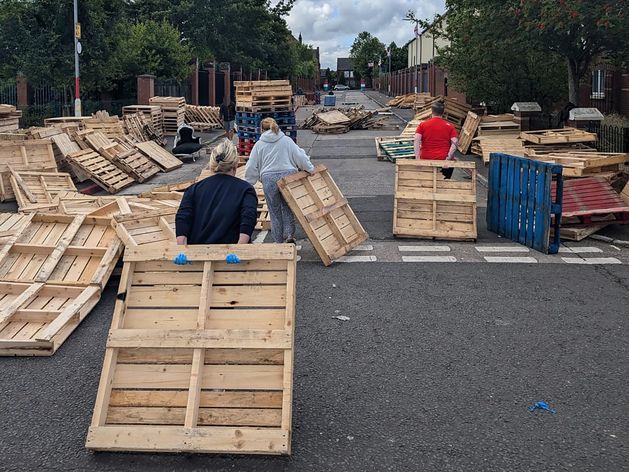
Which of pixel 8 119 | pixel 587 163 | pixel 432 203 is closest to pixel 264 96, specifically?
pixel 8 119

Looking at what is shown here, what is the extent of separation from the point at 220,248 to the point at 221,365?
776 millimetres

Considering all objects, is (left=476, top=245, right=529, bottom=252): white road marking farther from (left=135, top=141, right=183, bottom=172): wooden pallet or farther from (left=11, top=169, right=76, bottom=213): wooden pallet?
(left=135, top=141, right=183, bottom=172): wooden pallet

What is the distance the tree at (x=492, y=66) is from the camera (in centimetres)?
2086

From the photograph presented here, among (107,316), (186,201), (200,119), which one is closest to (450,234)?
(107,316)

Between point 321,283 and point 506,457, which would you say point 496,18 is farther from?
point 506,457

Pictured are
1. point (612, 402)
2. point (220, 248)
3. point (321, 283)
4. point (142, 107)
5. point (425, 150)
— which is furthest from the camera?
point (142, 107)

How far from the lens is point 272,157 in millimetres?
8969

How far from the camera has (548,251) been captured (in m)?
9.76

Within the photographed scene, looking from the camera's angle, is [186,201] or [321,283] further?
[321,283]

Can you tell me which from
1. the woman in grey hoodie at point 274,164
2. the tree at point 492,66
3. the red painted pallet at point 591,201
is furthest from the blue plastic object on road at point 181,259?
the tree at point 492,66

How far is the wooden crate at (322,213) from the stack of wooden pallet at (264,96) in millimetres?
10568

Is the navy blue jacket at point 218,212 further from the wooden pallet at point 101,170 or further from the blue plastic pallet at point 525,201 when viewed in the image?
the wooden pallet at point 101,170

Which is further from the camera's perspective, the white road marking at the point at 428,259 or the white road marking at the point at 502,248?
the white road marking at the point at 502,248

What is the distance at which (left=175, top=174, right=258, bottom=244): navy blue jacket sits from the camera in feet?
16.8
